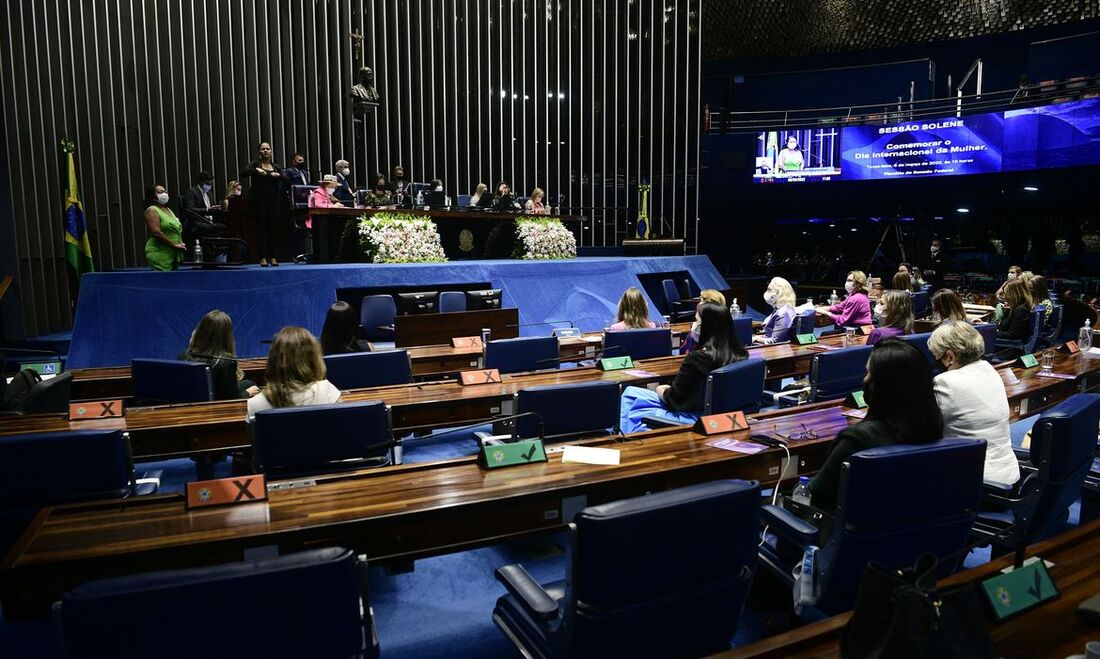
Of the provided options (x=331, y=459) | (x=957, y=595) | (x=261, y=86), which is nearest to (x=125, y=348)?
(x=331, y=459)

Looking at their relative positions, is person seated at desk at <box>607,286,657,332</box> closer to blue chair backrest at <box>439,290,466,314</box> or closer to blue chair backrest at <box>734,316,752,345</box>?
blue chair backrest at <box>734,316,752,345</box>

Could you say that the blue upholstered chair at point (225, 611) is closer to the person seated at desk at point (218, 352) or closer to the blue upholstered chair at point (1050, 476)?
the blue upholstered chair at point (1050, 476)

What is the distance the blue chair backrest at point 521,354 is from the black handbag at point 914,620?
11.3ft

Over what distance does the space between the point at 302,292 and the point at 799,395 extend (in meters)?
5.13

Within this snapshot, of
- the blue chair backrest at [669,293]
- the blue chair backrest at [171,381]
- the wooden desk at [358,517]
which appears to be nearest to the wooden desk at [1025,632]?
the wooden desk at [358,517]

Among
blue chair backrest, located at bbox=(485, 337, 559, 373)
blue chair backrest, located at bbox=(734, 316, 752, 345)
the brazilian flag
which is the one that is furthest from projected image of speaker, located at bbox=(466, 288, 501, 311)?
the brazilian flag

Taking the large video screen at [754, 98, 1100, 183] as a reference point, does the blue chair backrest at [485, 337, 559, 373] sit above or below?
below

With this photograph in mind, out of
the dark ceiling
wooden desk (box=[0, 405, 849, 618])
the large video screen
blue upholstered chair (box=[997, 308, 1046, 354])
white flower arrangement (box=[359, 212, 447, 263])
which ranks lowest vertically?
blue upholstered chair (box=[997, 308, 1046, 354])

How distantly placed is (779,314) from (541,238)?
4920mm

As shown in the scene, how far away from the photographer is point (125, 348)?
6.75m

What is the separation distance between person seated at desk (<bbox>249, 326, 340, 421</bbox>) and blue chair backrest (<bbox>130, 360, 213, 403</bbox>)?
885 millimetres

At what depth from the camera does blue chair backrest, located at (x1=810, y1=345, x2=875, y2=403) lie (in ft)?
14.1

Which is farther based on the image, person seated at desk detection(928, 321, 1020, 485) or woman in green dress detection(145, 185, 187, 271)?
woman in green dress detection(145, 185, 187, 271)

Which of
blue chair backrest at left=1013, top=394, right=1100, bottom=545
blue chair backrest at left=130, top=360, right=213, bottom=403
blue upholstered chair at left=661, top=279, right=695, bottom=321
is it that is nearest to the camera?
blue chair backrest at left=1013, top=394, right=1100, bottom=545
